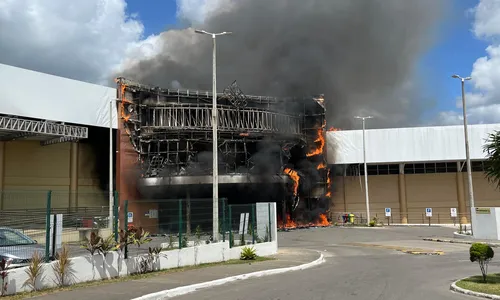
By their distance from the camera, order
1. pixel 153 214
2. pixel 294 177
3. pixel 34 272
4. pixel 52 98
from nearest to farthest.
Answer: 1. pixel 34 272
2. pixel 153 214
3. pixel 52 98
4. pixel 294 177

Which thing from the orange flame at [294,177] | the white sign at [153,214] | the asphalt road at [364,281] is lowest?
the asphalt road at [364,281]

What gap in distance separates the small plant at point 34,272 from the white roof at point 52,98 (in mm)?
21217

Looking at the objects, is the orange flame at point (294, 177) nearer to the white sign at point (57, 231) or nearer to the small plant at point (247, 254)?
the small plant at point (247, 254)

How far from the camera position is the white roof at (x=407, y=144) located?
147 ft


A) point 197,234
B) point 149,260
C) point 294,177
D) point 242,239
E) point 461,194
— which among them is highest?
point 294,177

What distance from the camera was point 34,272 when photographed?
9.89m

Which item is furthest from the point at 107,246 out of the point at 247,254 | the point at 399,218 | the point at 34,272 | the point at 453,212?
the point at 399,218

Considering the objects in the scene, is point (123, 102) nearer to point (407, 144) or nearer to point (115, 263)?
point (115, 263)

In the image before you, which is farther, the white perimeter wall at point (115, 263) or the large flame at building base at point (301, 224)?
the large flame at building base at point (301, 224)

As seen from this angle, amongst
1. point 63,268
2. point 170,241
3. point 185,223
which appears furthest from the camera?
point 185,223

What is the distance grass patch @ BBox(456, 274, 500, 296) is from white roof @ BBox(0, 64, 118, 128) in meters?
27.1

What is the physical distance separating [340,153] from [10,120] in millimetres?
30545

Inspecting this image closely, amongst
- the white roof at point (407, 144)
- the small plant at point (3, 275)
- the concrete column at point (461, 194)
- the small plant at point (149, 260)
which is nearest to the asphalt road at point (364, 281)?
the small plant at point (149, 260)

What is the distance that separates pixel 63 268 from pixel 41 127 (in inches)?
821
